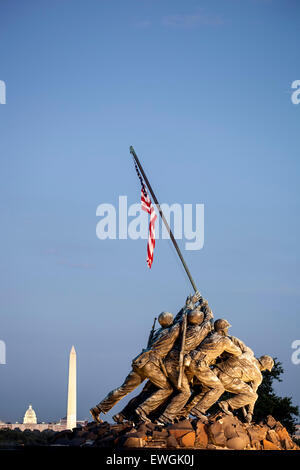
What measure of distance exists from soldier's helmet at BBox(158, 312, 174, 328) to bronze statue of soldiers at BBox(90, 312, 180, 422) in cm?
16

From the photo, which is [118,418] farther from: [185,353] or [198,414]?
[185,353]

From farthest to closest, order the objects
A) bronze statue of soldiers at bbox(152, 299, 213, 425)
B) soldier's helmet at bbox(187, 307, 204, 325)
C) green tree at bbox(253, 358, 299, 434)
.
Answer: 1. green tree at bbox(253, 358, 299, 434)
2. soldier's helmet at bbox(187, 307, 204, 325)
3. bronze statue of soldiers at bbox(152, 299, 213, 425)

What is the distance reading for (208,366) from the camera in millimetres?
21562

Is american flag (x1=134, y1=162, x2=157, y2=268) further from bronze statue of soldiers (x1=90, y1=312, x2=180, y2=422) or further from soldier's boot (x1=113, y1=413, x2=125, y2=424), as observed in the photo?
soldier's boot (x1=113, y1=413, x2=125, y2=424)

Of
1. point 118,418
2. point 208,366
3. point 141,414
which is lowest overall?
point 118,418

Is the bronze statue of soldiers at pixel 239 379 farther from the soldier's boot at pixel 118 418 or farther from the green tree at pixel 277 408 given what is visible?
the green tree at pixel 277 408

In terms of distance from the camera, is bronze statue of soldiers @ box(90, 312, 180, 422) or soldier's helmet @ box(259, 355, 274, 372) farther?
soldier's helmet @ box(259, 355, 274, 372)

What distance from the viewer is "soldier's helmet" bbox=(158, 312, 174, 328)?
22.4 m

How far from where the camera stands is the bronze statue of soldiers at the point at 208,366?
2134cm

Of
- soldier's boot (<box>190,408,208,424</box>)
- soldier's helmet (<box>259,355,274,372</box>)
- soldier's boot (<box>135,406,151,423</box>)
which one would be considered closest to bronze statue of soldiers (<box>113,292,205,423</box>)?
soldier's boot (<box>135,406,151,423</box>)

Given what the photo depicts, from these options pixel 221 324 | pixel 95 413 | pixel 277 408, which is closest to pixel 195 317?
pixel 221 324

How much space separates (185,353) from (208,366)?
2.19ft
